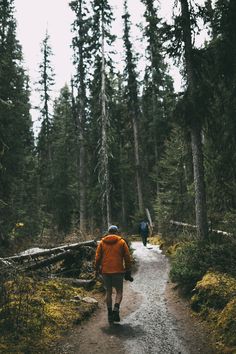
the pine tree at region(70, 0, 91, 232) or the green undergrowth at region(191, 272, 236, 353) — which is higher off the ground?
the pine tree at region(70, 0, 91, 232)

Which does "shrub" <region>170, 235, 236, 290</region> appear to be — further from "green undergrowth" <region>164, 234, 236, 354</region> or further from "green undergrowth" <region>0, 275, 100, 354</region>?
"green undergrowth" <region>0, 275, 100, 354</region>

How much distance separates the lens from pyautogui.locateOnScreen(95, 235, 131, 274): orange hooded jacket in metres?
9.23

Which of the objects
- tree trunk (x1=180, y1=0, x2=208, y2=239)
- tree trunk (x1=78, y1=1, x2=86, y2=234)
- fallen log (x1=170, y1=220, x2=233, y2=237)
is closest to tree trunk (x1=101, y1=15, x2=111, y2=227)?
tree trunk (x1=78, y1=1, x2=86, y2=234)

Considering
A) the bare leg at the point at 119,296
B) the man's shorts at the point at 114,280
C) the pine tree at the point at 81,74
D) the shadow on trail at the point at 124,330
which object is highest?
the pine tree at the point at 81,74

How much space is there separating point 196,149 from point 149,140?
26412 mm

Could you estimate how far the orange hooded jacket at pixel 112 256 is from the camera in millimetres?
9227

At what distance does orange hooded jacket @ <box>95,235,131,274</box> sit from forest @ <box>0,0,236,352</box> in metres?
2.35

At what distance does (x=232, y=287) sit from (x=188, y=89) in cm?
836

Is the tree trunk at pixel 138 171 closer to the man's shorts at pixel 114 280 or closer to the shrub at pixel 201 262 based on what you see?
the shrub at pixel 201 262

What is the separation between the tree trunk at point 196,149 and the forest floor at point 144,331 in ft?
9.91

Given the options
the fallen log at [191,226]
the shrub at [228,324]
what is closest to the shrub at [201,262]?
the fallen log at [191,226]

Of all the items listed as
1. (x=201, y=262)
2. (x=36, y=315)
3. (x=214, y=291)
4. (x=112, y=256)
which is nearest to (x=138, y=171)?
(x=201, y=262)

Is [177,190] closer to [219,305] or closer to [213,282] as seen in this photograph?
[213,282]

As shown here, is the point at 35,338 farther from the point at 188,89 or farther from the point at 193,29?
the point at 193,29
